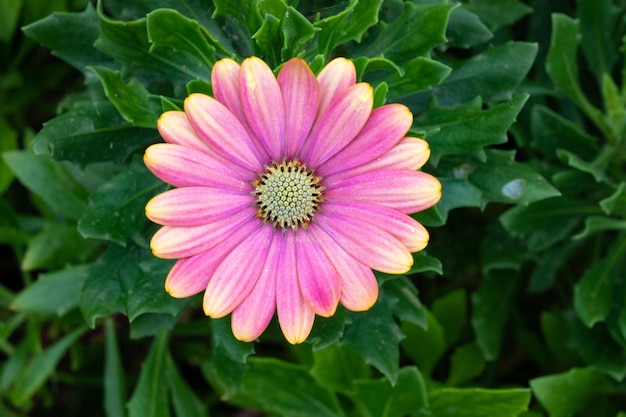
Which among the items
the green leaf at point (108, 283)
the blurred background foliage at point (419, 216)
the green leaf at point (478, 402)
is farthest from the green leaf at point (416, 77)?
the green leaf at point (478, 402)

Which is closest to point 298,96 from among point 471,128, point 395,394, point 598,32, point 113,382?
point 471,128

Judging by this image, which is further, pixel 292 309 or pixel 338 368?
pixel 338 368

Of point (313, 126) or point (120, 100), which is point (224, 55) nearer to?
point (120, 100)

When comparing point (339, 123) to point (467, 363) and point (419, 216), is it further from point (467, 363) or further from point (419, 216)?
point (467, 363)

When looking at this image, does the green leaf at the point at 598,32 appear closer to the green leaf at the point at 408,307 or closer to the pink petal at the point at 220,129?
the green leaf at the point at 408,307

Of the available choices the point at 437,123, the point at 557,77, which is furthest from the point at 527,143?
the point at 437,123

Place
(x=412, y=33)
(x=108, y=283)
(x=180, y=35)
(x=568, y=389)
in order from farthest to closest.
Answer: (x=568, y=389) → (x=108, y=283) → (x=412, y=33) → (x=180, y=35)

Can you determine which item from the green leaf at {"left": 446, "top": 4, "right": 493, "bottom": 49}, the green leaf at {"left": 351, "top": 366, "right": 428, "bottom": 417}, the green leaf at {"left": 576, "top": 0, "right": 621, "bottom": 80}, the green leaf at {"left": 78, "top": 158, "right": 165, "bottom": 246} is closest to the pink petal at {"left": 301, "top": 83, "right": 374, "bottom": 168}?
the green leaf at {"left": 78, "top": 158, "right": 165, "bottom": 246}
